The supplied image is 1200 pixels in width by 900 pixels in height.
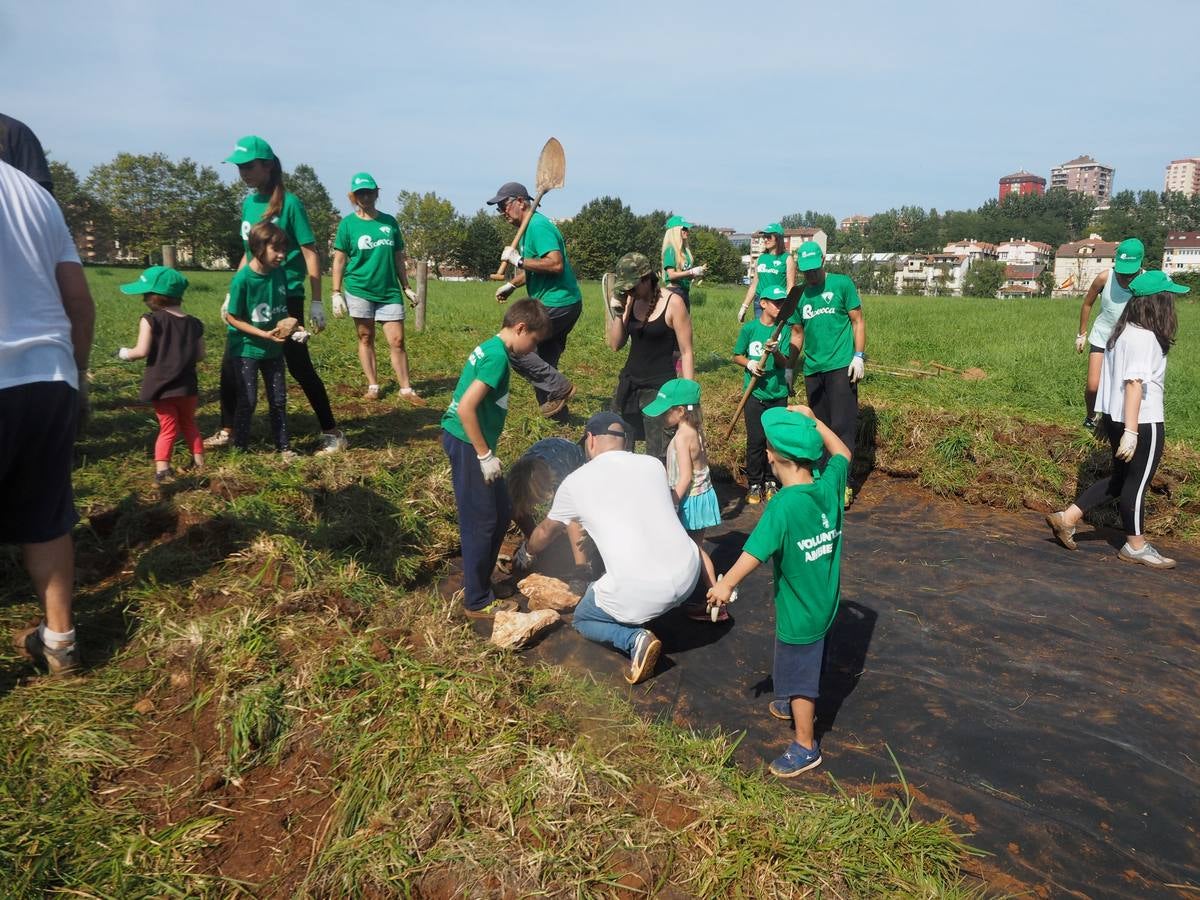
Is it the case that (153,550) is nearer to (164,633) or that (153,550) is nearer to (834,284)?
(164,633)

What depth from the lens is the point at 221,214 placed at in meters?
78.7

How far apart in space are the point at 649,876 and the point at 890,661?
197 centimetres

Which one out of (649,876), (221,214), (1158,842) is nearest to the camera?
(649,876)

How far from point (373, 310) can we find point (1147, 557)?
6430 millimetres

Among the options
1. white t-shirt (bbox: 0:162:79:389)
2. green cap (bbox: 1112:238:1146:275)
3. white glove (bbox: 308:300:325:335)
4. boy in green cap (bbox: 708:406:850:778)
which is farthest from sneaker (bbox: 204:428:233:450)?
green cap (bbox: 1112:238:1146:275)

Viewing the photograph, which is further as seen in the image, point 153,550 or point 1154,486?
point 1154,486

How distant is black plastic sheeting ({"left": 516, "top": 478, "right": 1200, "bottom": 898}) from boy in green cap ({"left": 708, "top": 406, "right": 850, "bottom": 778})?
0.26 meters

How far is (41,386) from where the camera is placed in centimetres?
288

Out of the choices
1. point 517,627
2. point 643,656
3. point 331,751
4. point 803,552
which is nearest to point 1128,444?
point 803,552

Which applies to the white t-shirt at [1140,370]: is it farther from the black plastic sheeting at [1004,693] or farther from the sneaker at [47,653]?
the sneaker at [47,653]

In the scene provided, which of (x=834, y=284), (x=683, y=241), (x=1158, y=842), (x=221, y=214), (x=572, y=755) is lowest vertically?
(x=1158, y=842)

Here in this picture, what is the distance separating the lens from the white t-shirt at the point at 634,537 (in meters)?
3.78

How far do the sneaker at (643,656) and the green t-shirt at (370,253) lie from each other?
475cm

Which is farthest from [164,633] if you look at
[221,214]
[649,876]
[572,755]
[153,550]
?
[221,214]
